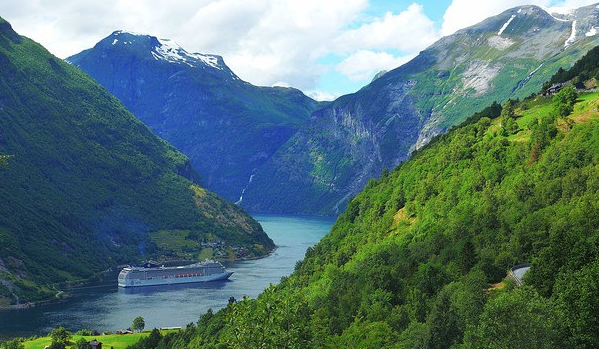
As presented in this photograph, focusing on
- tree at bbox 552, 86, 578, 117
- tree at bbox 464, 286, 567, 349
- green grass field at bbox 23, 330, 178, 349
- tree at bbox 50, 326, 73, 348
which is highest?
tree at bbox 552, 86, 578, 117

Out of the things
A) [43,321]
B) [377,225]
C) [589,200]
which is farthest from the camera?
[43,321]

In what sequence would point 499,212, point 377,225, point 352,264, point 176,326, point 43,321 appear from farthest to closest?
point 43,321, point 176,326, point 377,225, point 352,264, point 499,212

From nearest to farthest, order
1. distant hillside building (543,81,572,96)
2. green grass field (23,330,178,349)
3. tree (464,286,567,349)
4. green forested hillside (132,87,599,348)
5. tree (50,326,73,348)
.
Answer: tree (464,286,567,349), green forested hillside (132,87,599,348), tree (50,326,73,348), distant hillside building (543,81,572,96), green grass field (23,330,178,349)

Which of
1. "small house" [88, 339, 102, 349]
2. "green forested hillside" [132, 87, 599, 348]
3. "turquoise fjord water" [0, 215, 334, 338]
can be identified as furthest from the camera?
"turquoise fjord water" [0, 215, 334, 338]

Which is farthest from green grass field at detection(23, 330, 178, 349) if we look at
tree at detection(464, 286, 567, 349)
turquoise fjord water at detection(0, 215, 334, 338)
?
tree at detection(464, 286, 567, 349)

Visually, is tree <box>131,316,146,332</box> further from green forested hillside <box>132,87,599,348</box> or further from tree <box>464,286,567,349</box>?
tree <box>464,286,567,349</box>

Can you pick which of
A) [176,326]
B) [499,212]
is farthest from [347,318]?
[176,326]

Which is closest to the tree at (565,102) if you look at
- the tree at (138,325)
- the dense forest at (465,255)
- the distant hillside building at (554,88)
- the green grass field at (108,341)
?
the dense forest at (465,255)

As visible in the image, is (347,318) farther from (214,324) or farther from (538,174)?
(214,324)
